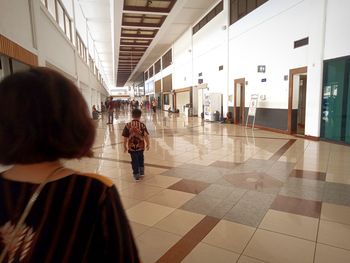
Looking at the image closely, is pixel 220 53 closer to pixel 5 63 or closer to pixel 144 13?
pixel 144 13

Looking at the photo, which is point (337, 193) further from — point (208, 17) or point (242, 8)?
point (208, 17)

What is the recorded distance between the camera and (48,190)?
0.79 meters

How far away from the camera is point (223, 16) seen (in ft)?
45.1

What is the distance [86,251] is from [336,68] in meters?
8.55

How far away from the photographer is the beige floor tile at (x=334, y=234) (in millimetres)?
2688

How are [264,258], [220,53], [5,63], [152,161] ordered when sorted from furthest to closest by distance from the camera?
[220,53]
[152,161]
[5,63]
[264,258]

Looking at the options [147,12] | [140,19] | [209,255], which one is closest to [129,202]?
[209,255]

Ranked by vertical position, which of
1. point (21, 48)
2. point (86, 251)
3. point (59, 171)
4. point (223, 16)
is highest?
point (223, 16)

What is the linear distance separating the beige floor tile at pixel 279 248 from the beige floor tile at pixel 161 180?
203 cm

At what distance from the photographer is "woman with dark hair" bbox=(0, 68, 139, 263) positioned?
2.57 feet

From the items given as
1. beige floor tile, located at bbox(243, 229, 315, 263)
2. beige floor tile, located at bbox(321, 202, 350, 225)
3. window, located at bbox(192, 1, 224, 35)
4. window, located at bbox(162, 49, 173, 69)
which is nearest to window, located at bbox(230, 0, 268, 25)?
window, located at bbox(192, 1, 224, 35)

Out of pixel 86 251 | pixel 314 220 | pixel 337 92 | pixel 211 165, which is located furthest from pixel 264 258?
pixel 337 92

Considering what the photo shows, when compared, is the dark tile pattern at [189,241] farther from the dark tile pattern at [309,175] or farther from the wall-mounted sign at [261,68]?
the wall-mounted sign at [261,68]

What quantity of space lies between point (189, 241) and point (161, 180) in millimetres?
2131
